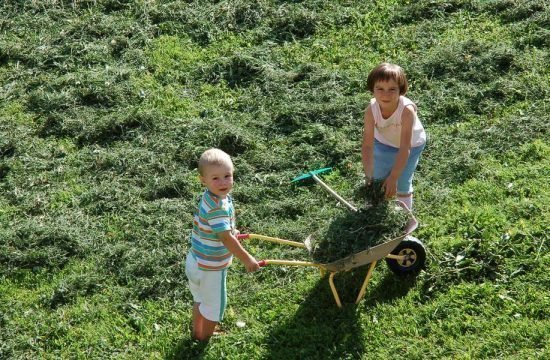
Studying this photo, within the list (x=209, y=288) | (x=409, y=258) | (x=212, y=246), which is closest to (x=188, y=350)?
(x=209, y=288)

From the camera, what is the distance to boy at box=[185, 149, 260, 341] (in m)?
5.63

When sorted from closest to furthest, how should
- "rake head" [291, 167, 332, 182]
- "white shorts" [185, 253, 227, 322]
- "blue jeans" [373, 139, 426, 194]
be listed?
"white shorts" [185, 253, 227, 322] → "blue jeans" [373, 139, 426, 194] → "rake head" [291, 167, 332, 182]

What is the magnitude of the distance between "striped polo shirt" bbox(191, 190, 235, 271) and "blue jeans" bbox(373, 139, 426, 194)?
1.51 meters

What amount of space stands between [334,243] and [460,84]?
3.49 metres

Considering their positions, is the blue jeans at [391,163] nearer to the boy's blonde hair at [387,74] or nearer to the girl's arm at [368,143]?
the girl's arm at [368,143]

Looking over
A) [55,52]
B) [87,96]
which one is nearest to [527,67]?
[87,96]

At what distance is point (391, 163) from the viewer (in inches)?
266

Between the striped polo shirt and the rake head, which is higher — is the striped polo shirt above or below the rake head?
above

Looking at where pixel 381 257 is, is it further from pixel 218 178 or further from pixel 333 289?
pixel 218 178

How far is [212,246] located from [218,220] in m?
0.24

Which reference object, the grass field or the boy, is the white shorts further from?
the grass field

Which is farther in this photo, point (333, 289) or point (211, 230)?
point (333, 289)

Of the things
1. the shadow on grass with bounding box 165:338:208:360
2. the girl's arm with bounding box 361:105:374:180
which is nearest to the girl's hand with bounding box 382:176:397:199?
the girl's arm with bounding box 361:105:374:180

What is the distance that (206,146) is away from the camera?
27.4 feet
